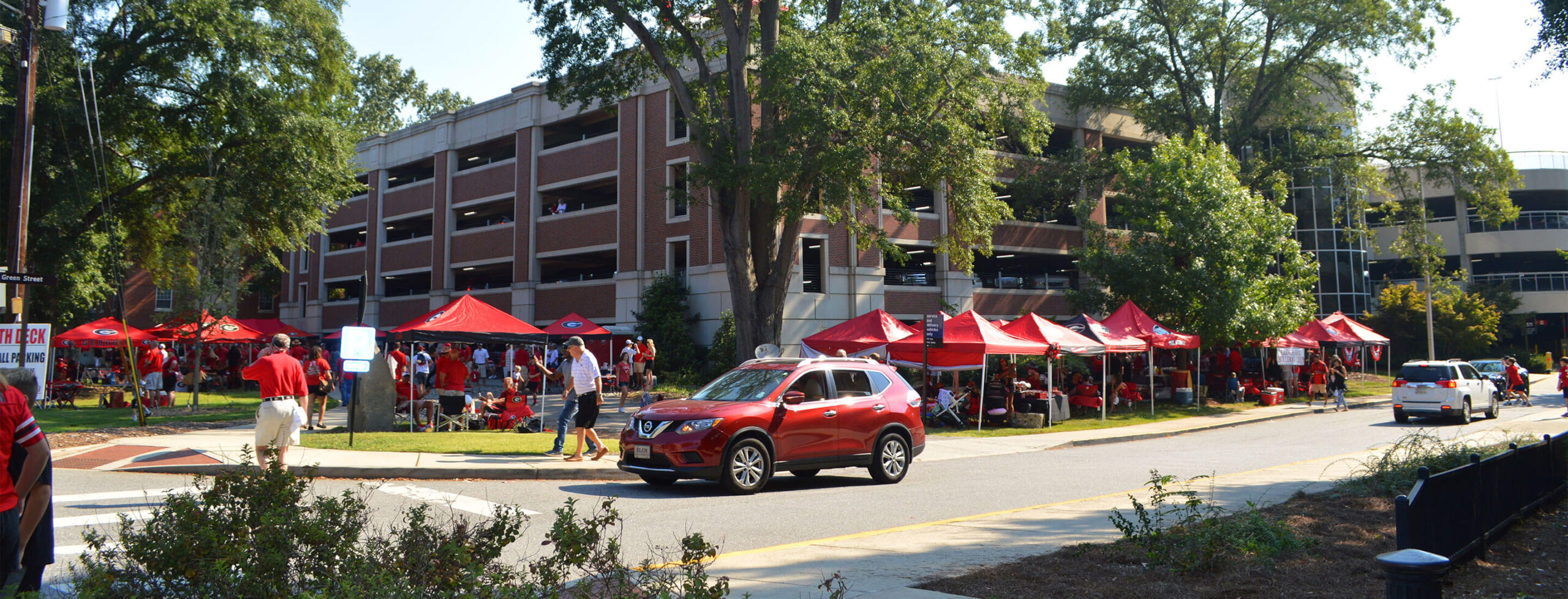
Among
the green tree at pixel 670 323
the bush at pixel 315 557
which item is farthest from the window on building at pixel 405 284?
the bush at pixel 315 557

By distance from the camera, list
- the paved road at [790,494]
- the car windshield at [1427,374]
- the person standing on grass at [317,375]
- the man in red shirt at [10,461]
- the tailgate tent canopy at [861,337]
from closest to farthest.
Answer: the man in red shirt at [10,461] < the paved road at [790,494] < the person standing on grass at [317,375] < the tailgate tent canopy at [861,337] < the car windshield at [1427,374]

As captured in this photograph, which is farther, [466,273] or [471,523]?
[466,273]

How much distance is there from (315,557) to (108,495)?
751cm

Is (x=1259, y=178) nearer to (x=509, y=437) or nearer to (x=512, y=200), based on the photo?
(x=512, y=200)

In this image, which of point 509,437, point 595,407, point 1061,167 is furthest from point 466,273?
point 595,407

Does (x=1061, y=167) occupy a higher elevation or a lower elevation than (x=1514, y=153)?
lower

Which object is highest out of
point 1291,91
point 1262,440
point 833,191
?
point 1291,91

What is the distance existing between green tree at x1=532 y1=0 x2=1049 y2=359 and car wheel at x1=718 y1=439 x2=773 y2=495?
10509 mm

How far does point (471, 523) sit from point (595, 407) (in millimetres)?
5062

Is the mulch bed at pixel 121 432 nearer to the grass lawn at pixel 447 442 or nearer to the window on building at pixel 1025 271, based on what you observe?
the grass lawn at pixel 447 442

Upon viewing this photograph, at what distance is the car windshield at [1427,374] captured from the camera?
23500 mm

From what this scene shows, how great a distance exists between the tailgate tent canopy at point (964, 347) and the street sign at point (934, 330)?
26 cm

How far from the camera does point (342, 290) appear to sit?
165 feet

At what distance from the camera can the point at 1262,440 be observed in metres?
19.7
